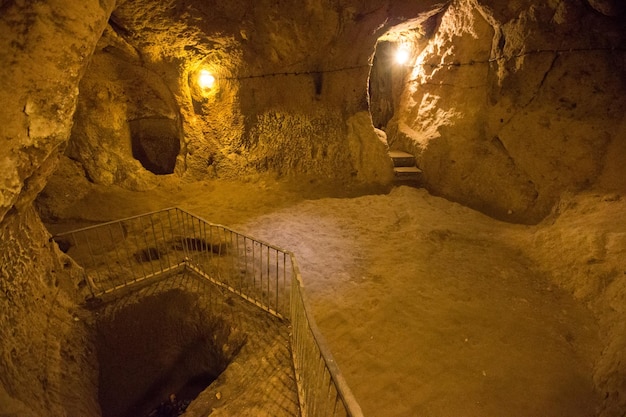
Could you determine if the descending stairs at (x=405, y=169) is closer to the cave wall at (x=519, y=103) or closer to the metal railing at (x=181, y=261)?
the cave wall at (x=519, y=103)

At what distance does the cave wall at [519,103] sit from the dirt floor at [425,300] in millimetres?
934

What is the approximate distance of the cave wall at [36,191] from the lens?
2947mm

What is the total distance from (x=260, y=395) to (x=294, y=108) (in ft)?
24.4

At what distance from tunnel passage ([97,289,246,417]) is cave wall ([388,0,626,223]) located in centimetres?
689

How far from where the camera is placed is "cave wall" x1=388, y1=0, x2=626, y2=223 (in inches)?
242

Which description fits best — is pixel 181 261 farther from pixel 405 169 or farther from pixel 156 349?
pixel 405 169

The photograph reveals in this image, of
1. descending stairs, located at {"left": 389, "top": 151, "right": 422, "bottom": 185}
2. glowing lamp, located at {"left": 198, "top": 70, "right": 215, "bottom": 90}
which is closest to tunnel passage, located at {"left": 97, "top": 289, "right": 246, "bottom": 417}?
glowing lamp, located at {"left": 198, "top": 70, "right": 215, "bottom": 90}

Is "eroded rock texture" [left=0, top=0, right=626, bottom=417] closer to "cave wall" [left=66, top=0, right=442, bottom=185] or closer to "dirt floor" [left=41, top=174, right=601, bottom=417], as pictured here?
"cave wall" [left=66, top=0, right=442, bottom=185]

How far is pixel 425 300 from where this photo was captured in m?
4.77

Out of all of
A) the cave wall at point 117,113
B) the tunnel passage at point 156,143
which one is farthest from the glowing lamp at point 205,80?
the tunnel passage at point 156,143

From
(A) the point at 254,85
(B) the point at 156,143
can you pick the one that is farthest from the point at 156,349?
(A) the point at 254,85

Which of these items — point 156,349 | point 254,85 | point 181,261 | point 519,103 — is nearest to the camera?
point 156,349

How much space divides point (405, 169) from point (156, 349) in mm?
7497

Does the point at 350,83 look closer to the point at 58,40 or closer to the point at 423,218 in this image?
the point at 423,218
